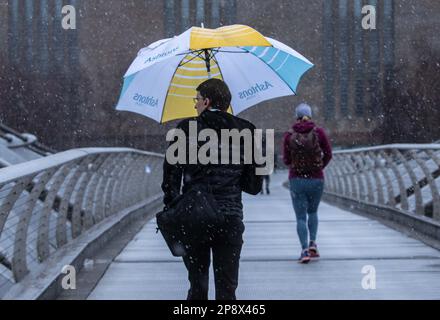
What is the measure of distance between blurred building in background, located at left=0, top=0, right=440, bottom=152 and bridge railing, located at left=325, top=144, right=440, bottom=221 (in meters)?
32.5

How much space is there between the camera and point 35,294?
5.50 meters

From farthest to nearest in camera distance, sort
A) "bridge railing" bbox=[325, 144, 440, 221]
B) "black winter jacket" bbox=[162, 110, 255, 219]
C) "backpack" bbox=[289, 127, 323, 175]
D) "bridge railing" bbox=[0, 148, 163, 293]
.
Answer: "bridge railing" bbox=[325, 144, 440, 221]
"backpack" bbox=[289, 127, 323, 175]
"bridge railing" bbox=[0, 148, 163, 293]
"black winter jacket" bbox=[162, 110, 255, 219]

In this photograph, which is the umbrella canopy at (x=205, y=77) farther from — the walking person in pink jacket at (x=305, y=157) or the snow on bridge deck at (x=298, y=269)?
the walking person in pink jacket at (x=305, y=157)

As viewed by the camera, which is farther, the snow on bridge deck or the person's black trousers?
the snow on bridge deck

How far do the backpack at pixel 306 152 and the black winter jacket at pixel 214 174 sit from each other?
3761 millimetres

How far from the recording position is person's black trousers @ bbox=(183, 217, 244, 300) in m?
4.04

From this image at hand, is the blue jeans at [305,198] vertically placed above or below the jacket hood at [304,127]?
below

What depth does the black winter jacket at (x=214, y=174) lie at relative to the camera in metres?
3.99

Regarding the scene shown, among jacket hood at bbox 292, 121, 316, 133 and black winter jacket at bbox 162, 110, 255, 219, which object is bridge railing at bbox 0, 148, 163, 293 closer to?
black winter jacket at bbox 162, 110, 255, 219

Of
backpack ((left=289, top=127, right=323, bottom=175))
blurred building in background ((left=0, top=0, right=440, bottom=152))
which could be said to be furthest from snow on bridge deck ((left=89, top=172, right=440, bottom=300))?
blurred building in background ((left=0, top=0, right=440, bottom=152))

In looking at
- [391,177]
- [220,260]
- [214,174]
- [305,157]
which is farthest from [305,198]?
[391,177]

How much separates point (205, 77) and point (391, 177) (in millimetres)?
11210

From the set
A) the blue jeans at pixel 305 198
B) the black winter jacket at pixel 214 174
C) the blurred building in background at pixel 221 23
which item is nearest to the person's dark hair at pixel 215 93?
the black winter jacket at pixel 214 174
